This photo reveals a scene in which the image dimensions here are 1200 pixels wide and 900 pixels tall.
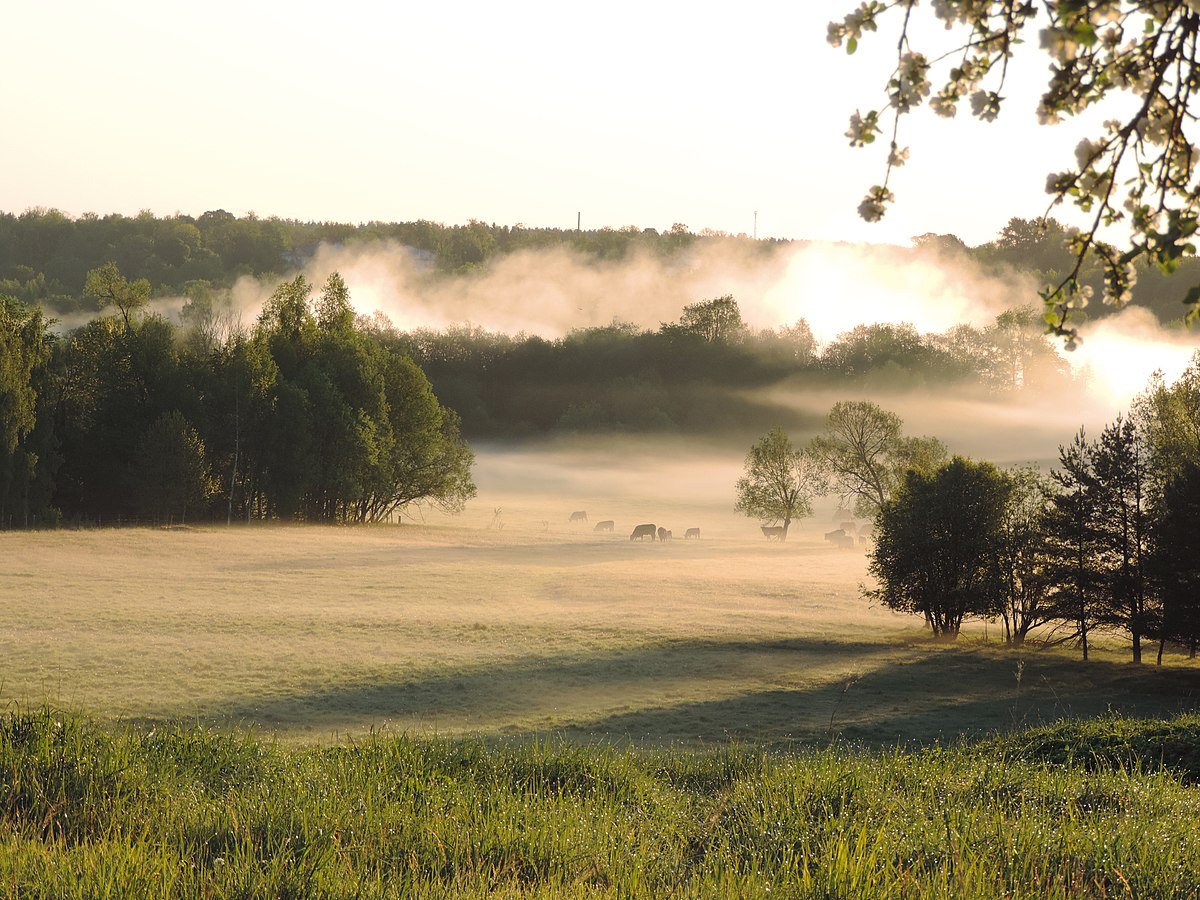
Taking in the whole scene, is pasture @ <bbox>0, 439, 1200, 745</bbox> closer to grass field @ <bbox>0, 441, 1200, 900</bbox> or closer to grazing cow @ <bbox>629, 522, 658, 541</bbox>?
grass field @ <bbox>0, 441, 1200, 900</bbox>

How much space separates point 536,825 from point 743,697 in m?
18.8

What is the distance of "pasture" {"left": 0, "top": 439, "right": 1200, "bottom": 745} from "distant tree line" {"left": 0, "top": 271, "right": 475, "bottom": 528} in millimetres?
7571

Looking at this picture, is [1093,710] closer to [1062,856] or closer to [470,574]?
[1062,856]

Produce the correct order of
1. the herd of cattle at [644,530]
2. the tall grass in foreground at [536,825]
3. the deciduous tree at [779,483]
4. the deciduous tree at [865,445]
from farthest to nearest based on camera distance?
the deciduous tree at [779,483] < the herd of cattle at [644,530] < the deciduous tree at [865,445] < the tall grass in foreground at [536,825]

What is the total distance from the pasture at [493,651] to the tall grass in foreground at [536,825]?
1648 millimetres

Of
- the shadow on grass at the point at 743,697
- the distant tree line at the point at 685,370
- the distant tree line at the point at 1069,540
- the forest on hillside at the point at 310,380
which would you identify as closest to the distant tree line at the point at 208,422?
the forest on hillside at the point at 310,380

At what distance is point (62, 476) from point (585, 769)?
6440 cm

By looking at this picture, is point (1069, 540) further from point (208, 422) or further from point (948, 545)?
point (208, 422)

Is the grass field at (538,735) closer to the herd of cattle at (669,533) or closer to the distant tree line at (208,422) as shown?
the distant tree line at (208,422)

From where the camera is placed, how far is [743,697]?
25.6m

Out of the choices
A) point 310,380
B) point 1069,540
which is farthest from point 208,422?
point 1069,540

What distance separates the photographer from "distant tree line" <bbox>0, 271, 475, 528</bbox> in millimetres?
61031

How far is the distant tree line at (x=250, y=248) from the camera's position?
145125mm

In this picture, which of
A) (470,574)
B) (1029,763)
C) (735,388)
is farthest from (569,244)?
(1029,763)
